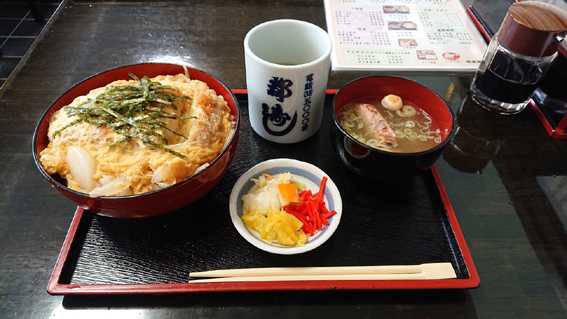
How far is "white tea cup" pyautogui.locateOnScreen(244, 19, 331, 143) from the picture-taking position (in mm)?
1271

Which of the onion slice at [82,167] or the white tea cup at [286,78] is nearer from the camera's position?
the onion slice at [82,167]

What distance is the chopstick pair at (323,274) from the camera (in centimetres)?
106

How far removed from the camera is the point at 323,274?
1.07 m

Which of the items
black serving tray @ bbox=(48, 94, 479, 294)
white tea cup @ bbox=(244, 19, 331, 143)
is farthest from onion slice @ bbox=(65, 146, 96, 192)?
white tea cup @ bbox=(244, 19, 331, 143)

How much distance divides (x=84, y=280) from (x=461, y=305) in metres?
1.10

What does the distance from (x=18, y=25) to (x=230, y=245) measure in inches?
158

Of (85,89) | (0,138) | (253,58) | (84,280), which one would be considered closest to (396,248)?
(253,58)

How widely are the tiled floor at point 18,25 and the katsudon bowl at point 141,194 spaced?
2.70 meters

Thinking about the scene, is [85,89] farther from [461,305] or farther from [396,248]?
[461,305]

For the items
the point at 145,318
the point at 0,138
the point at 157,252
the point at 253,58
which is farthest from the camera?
the point at 0,138

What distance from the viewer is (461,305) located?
3.43 ft

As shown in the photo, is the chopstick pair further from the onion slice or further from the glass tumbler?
the glass tumbler

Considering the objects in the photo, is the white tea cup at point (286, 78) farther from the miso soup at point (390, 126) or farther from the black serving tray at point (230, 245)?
the black serving tray at point (230, 245)

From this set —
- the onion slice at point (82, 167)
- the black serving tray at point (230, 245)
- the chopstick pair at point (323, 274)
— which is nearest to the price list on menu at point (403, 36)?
the black serving tray at point (230, 245)
